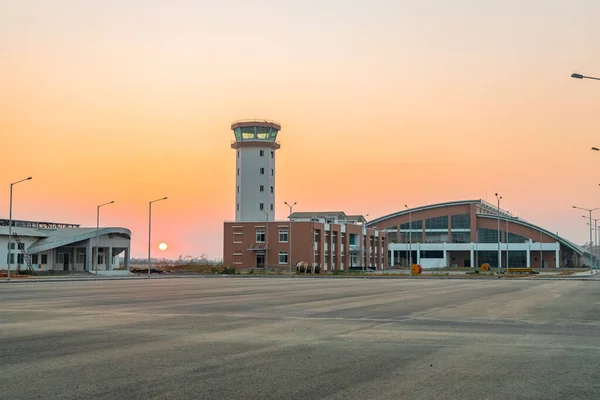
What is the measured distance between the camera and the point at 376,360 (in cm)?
1164

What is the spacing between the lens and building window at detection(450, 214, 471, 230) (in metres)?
154

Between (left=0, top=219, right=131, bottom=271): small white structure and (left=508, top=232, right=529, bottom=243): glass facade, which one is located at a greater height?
(left=508, top=232, right=529, bottom=243): glass facade

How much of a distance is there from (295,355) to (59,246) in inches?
3175

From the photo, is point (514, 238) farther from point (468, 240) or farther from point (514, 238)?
point (468, 240)

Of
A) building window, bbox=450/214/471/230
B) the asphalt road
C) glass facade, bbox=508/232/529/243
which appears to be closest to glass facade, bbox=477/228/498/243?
glass facade, bbox=508/232/529/243

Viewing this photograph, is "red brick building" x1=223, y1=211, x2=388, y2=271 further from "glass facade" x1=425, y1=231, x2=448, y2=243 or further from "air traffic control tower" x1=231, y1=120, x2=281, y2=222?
"glass facade" x1=425, y1=231, x2=448, y2=243

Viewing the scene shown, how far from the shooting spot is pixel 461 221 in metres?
155

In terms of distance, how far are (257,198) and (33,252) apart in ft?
121

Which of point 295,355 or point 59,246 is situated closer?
point 295,355

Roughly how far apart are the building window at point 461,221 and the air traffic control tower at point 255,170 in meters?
62.4

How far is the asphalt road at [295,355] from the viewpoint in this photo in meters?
9.04

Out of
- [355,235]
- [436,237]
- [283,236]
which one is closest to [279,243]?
[283,236]

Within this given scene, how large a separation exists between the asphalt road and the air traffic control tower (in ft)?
279

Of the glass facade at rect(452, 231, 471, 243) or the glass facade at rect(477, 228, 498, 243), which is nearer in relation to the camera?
the glass facade at rect(477, 228, 498, 243)
